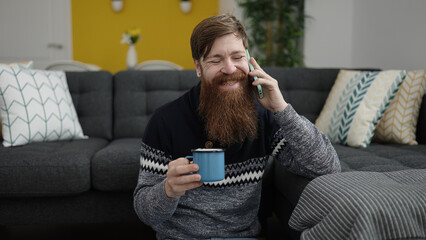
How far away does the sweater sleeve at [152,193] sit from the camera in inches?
40.8

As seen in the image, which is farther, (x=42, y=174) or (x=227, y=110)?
(x=42, y=174)

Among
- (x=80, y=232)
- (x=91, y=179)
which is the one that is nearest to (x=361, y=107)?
(x=91, y=179)

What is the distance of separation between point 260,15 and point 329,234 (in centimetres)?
327

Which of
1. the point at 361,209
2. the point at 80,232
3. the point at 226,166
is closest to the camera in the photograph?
the point at 361,209

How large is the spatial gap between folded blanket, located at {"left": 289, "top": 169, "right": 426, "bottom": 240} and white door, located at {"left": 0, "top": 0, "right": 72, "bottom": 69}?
4.72 metres

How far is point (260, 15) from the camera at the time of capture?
3.84 meters

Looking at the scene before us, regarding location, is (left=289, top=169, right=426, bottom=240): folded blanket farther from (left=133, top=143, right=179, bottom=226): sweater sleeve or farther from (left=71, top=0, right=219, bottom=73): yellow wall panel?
(left=71, top=0, right=219, bottom=73): yellow wall panel

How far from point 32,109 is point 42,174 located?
506 mm

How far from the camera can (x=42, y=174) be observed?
1.61m

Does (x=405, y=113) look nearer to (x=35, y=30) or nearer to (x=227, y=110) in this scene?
(x=227, y=110)

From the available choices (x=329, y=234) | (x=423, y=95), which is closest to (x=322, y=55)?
(x=423, y=95)

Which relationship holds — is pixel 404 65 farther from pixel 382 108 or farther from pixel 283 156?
pixel 283 156

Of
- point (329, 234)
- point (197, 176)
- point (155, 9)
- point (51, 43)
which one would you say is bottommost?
point (329, 234)

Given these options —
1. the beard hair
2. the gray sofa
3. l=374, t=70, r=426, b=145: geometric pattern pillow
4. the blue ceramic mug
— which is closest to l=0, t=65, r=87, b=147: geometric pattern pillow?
the gray sofa
